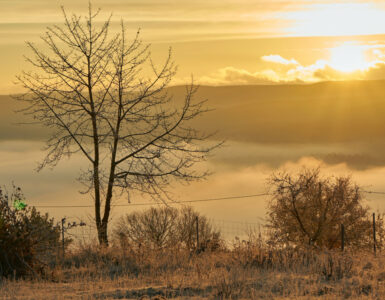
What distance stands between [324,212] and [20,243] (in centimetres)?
3105

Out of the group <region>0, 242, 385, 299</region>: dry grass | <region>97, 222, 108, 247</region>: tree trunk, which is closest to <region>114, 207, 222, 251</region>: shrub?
<region>97, 222, 108, 247</region>: tree trunk

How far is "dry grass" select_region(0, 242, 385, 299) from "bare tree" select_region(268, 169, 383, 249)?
25.8 metres

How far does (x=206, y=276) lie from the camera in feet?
37.8

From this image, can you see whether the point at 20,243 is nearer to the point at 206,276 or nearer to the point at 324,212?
the point at 206,276

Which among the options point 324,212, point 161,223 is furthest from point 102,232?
point 161,223

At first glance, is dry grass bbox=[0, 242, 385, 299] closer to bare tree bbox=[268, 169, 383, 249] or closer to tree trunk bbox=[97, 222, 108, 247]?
tree trunk bbox=[97, 222, 108, 247]

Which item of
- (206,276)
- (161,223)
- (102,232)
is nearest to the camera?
(206,276)

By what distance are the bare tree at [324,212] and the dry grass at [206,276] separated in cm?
2577

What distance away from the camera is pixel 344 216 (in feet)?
144

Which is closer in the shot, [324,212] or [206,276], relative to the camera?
[206,276]

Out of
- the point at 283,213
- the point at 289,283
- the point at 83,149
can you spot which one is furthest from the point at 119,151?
the point at 283,213

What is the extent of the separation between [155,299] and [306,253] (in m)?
5.24

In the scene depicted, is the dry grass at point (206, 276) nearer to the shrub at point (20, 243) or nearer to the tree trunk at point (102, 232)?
the shrub at point (20, 243)

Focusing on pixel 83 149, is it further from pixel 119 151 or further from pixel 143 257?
pixel 143 257
